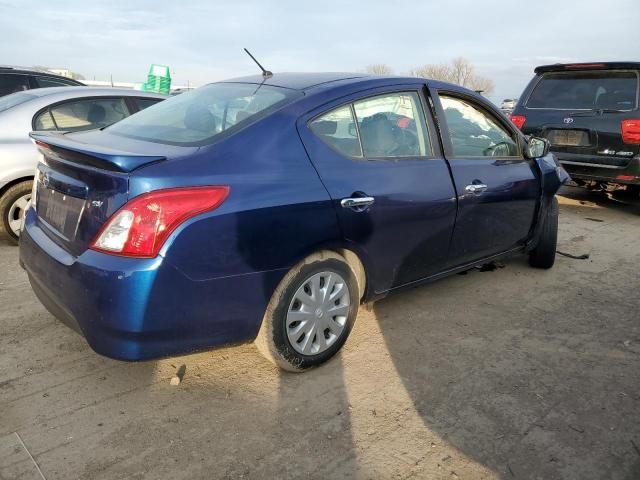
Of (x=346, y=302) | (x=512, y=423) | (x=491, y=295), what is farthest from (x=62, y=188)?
(x=491, y=295)

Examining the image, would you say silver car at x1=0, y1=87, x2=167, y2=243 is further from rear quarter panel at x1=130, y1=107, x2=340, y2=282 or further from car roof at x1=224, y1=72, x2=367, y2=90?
rear quarter panel at x1=130, y1=107, x2=340, y2=282

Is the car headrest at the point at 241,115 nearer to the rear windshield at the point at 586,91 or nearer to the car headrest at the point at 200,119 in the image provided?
the car headrest at the point at 200,119

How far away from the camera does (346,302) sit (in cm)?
286

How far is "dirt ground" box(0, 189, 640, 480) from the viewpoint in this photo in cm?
215

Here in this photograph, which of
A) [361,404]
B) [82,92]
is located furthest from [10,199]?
[361,404]

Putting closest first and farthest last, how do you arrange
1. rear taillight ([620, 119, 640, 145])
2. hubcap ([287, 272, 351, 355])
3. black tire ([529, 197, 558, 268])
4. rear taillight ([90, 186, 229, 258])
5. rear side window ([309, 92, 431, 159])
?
rear taillight ([90, 186, 229, 258]) < hubcap ([287, 272, 351, 355]) < rear side window ([309, 92, 431, 159]) < black tire ([529, 197, 558, 268]) < rear taillight ([620, 119, 640, 145])

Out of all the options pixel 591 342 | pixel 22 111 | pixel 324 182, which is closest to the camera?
pixel 324 182

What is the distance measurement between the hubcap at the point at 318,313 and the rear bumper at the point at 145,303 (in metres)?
0.23

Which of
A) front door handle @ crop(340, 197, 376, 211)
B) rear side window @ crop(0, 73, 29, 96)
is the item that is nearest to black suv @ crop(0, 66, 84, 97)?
rear side window @ crop(0, 73, 29, 96)

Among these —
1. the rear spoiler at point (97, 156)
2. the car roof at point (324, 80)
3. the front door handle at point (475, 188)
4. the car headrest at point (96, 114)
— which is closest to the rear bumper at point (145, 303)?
the rear spoiler at point (97, 156)

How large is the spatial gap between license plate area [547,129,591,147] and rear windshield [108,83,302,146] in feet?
16.5

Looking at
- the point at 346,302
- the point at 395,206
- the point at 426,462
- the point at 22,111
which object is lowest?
the point at 426,462

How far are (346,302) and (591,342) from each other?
1689 mm

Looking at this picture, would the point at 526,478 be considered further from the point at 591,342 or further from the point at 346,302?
the point at 591,342
